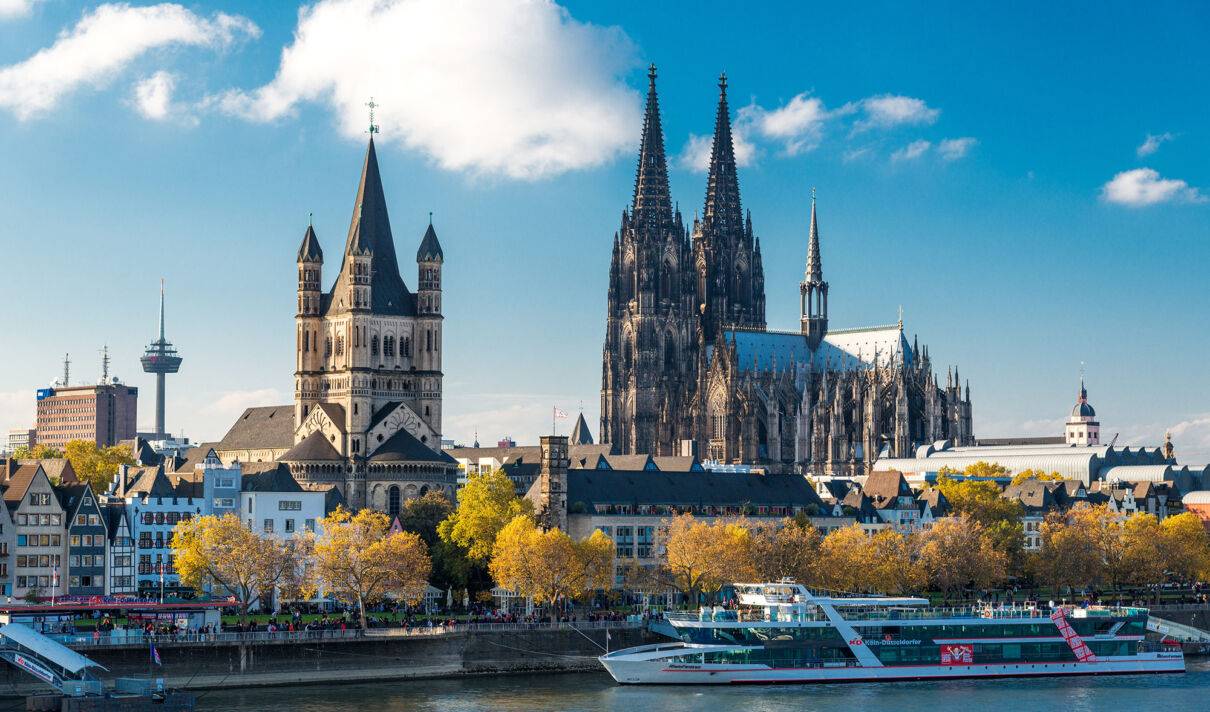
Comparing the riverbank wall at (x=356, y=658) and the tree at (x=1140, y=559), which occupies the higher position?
the tree at (x=1140, y=559)

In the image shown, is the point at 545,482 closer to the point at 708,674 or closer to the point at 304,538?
the point at 304,538

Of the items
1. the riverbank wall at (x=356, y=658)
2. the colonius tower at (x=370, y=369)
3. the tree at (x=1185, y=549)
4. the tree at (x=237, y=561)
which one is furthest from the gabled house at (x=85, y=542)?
the tree at (x=1185, y=549)

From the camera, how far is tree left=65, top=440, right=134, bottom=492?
575ft

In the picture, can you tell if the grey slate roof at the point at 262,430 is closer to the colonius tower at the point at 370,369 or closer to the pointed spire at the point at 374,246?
the colonius tower at the point at 370,369

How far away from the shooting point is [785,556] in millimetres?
139750

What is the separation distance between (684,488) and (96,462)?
182ft

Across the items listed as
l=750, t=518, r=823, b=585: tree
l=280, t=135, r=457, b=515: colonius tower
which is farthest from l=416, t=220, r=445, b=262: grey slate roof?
l=750, t=518, r=823, b=585: tree

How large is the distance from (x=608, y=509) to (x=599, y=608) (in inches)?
520

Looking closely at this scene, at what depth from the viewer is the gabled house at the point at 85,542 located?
131m

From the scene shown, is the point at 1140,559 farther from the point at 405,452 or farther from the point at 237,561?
the point at 237,561

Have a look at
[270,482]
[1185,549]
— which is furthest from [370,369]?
[1185,549]

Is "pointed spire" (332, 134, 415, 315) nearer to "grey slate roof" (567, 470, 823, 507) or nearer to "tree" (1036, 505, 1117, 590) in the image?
"grey slate roof" (567, 470, 823, 507)

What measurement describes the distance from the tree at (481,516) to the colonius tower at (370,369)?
1221 centimetres

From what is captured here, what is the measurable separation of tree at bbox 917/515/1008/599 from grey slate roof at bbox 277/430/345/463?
4913cm
